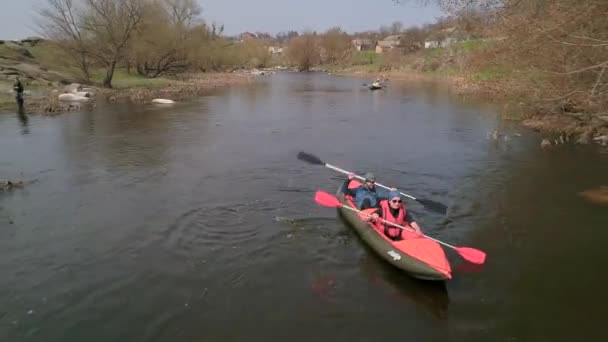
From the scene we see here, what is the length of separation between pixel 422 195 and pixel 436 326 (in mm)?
5481

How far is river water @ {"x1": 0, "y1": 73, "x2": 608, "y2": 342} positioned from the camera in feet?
20.1

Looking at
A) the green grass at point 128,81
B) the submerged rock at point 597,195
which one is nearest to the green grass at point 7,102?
the green grass at point 128,81

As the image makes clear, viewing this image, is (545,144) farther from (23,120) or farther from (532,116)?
(23,120)

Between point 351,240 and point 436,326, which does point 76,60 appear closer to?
point 351,240

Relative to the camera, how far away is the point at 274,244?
8.43 m

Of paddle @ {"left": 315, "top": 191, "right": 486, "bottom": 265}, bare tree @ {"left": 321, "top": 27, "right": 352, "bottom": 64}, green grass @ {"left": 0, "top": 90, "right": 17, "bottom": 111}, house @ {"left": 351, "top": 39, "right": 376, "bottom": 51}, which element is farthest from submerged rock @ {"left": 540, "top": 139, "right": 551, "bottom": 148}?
house @ {"left": 351, "top": 39, "right": 376, "bottom": 51}

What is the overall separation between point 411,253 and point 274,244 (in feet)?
8.73

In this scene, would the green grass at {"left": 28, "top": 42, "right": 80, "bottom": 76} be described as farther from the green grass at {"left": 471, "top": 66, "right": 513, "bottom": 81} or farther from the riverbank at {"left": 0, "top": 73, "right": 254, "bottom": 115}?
the green grass at {"left": 471, "top": 66, "right": 513, "bottom": 81}

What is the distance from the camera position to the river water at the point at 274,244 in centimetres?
613

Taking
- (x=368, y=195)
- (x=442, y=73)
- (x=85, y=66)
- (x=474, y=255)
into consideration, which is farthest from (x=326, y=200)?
(x=442, y=73)

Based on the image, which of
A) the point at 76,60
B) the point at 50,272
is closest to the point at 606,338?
the point at 50,272

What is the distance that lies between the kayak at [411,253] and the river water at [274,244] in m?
0.30

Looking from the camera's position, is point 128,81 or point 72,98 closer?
point 72,98

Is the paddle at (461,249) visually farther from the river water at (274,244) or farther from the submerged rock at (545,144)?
the submerged rock at (545,144)
